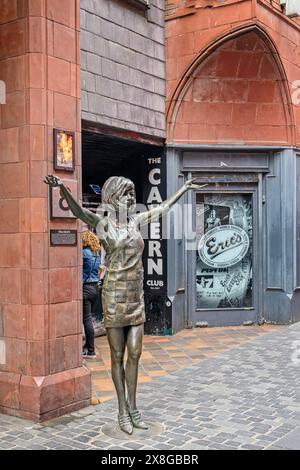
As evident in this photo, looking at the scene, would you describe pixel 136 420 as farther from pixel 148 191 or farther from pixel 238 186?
pixel 238 186

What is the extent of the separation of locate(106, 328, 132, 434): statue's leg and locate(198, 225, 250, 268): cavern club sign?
5231mm

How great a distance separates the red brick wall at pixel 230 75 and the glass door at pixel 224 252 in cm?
113

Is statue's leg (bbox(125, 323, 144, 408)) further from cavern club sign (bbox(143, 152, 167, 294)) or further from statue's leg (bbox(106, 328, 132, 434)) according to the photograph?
cavern club sign (bbox(143, 152, 167, 294))

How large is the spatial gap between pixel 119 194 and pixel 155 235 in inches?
176

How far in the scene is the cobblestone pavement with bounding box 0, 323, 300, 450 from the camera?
4457mm

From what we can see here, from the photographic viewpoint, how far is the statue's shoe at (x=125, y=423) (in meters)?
4.60

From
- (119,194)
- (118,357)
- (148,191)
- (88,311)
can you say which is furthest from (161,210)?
(148,191)

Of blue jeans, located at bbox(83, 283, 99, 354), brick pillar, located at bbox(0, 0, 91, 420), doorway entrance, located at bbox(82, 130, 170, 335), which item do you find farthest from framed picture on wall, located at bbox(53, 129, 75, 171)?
doorway entrance, located at bbox(82, 130, 170, 335)

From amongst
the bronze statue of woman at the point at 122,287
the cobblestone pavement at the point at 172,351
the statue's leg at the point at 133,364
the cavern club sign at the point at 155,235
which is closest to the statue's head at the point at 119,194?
the bronze statue of woman at the point at 122,287

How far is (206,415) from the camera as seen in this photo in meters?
5.15

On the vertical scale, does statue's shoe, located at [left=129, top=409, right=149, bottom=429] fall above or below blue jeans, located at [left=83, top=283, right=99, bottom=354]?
below

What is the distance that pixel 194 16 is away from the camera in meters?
9.01

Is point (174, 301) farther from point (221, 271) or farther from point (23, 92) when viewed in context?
point (23, 92)

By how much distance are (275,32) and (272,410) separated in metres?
6.60
